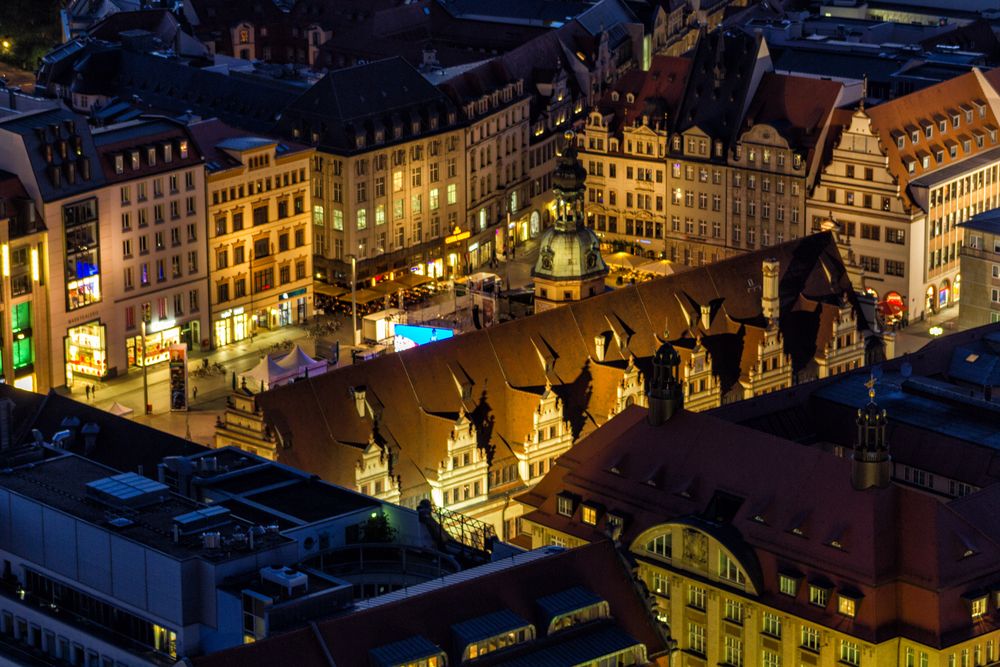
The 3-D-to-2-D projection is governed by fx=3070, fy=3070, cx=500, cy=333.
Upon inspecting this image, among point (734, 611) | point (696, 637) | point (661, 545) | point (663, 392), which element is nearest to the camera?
point (734, 611)

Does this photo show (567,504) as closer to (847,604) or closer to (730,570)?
(730,570)

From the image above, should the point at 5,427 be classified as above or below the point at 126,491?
below

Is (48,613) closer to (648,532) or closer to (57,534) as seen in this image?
(57,534)

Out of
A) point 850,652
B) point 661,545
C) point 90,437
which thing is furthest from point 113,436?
point 850,652

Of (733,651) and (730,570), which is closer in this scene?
(730,570)

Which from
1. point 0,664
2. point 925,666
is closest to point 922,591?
point 925,666

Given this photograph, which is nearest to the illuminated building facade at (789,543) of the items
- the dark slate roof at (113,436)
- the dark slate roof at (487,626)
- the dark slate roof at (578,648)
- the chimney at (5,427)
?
the dark slate roof at (578,648)

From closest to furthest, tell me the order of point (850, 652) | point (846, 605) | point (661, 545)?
point (850, 652)
point (846, 605)
point (661, 545)
